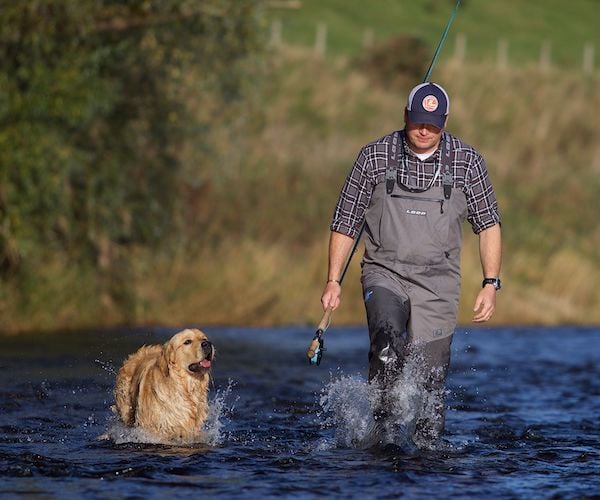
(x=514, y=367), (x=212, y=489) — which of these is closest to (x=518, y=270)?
(x=514, y=367)

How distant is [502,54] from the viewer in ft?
162

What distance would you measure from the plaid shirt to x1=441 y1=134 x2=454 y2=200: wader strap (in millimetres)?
35

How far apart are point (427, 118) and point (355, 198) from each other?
29.3 inches

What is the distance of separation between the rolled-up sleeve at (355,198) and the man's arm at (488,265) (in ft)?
2.84

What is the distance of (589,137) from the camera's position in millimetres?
37969

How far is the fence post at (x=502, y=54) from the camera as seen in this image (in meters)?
43.7

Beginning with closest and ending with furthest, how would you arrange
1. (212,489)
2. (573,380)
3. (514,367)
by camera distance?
(212,489) < (573,380) < (514,367)

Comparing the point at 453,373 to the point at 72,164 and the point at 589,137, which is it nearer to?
the point at 72,164

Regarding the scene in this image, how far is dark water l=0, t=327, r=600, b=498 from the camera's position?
7.98 metres

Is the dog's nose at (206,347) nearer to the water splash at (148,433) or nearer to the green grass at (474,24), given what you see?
the water splash at (148,433)

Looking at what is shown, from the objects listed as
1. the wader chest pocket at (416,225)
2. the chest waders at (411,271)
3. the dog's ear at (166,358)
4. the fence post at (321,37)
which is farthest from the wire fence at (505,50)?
the wader chest pocket at (416,225)

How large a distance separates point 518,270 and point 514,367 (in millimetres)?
6572

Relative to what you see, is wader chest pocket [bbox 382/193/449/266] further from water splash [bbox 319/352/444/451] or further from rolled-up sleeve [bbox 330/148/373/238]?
water splash [bbox 319/352/444/451]

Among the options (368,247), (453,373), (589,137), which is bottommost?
(453,373)
